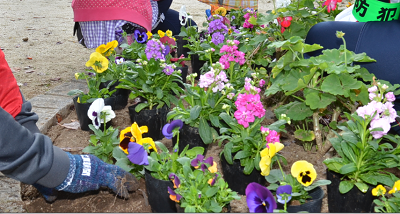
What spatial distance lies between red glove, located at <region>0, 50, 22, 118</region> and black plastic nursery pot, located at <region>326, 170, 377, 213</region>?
1.44 meters

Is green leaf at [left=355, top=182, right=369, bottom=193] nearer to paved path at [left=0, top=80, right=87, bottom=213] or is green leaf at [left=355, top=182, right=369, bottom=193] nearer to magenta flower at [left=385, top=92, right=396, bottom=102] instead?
magenta flower at [left=385, top=92, right=396, bottom=102]

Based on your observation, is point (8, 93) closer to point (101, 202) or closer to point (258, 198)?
point (101, 202)

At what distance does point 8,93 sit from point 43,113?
81cm

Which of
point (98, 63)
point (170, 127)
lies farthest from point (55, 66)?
point (170, 127)

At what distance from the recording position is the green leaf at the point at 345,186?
1396 mm

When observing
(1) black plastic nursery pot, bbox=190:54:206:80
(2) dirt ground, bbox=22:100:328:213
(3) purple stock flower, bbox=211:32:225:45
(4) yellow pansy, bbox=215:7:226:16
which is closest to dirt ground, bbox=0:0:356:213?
(2) dirt ground, bbox=22:100:328:213

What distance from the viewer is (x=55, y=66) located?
3752mm

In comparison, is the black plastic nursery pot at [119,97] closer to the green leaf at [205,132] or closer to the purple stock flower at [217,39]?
the purple stock flower at [217,39]

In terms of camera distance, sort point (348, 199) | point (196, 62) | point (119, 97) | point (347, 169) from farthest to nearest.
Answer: point (196, 62) < point (119, 97) < point (348, 199) < point (347, 169)

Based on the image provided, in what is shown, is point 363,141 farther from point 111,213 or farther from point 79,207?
point 79,207

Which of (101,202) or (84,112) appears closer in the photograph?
(101,202)

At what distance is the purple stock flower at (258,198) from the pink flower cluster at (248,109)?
393 mm

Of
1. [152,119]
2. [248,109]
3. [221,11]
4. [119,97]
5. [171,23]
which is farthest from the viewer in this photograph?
[171,23]

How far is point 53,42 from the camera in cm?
490
